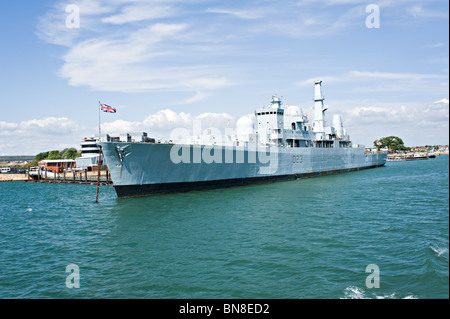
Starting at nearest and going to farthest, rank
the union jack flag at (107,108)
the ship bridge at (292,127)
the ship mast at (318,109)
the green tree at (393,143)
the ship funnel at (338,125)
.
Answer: the union jack flag at (107,108)
the ship bridge at (292,127)
the ship mast at (318,109)
the ship funnel at (338,125)
the green tree at (393,143)

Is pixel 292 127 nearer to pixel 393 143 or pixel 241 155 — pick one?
pixel 241 155

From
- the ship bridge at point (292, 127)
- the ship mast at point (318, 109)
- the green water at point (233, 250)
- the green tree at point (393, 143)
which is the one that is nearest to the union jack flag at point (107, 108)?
the green water at point (233, 250)

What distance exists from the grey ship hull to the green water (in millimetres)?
4031

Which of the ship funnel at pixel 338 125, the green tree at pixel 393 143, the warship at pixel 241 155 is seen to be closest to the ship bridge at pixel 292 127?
the warship at pixel 241 155

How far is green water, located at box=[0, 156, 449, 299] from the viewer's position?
29.3ft

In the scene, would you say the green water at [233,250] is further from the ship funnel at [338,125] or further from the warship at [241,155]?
the ship funnel at [338,125]

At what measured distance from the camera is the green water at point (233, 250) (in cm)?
893

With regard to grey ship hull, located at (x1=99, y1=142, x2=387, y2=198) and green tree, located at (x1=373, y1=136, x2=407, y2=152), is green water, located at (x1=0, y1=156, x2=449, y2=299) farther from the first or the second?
green tree, located at (x1=373, y1=136, x2=407, y2=152)

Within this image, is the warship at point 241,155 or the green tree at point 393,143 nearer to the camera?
the warship at point 241,155

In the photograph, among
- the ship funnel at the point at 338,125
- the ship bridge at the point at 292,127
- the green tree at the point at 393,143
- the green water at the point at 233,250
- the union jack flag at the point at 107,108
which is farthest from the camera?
the green tree at the point at 393,143

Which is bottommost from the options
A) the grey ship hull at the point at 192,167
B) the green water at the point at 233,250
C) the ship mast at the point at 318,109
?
the green water at the point at 233,250

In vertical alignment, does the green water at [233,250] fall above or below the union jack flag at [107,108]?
below

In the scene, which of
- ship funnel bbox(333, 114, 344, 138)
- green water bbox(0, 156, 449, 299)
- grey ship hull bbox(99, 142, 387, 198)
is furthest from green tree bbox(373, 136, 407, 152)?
green water bbox(0, 156, 449, 299)
